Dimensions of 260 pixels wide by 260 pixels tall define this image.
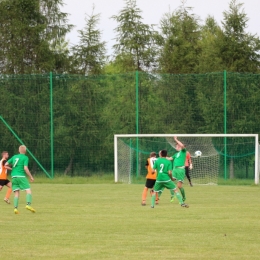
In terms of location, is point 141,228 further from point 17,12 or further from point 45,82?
point 17,12

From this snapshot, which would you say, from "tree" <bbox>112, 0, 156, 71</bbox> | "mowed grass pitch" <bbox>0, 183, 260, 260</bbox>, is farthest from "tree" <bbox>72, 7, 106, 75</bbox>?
"mowed grass pitch" <bbox>0, 183, 260, 260</bbox>

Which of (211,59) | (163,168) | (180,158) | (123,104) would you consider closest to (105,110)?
(123,104)

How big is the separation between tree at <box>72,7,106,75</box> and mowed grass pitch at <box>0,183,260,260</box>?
798 inches

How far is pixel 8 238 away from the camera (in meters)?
12.9

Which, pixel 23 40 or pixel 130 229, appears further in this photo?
pixel 23 40

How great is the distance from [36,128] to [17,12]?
28.8 feet

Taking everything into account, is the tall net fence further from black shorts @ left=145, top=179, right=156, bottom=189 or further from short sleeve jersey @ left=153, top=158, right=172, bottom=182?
short sleeve jersey @ left=153, top=158, right=172, bottom=182

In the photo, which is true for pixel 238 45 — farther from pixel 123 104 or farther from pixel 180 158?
pixel 180 158

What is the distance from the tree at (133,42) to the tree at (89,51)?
1453 millimetres

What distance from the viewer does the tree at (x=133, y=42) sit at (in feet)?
141

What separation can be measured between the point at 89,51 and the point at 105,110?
9.12 metres

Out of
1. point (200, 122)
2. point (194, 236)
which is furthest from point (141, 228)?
point (200, 122)

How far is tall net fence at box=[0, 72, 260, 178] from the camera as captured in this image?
33.5m

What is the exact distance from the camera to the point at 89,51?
42562mm
